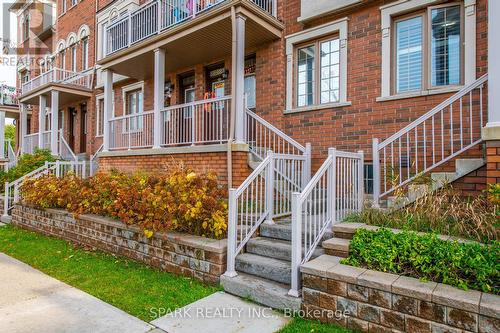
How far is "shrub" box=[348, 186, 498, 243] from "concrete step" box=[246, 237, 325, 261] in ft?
3.02

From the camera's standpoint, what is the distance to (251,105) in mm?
8469

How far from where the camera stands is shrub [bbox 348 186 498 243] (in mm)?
3506

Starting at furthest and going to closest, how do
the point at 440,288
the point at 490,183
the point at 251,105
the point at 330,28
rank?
the point at 251,105
the point at 330,28
the point at 490,183
the point at 440,288

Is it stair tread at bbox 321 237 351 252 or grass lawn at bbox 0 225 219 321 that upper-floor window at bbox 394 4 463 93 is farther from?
grass lawn at bbox 0 225 219 321

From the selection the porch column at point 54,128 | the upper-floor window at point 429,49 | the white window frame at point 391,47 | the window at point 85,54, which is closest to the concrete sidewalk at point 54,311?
the white window frame at point 391,47

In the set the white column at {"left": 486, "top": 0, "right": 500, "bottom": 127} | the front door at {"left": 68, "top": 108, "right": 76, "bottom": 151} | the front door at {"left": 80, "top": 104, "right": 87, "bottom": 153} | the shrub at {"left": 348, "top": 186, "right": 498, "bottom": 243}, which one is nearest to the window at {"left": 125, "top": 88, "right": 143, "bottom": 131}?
the front door at {"left": 80, "top": 104, "right": 87, "bottom": 153}

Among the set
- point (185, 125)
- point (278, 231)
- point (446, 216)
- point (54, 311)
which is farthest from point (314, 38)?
point (54, 311)

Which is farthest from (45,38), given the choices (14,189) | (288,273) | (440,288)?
(440,288)

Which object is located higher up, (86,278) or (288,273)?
(288,273)

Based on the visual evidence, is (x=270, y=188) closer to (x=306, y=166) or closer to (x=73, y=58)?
(x=306, y=166)

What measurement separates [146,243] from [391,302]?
3.72m

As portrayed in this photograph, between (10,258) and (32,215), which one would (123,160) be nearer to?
(32,215)

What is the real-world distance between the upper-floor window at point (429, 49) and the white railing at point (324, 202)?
227cm

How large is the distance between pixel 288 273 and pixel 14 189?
30.5ft
